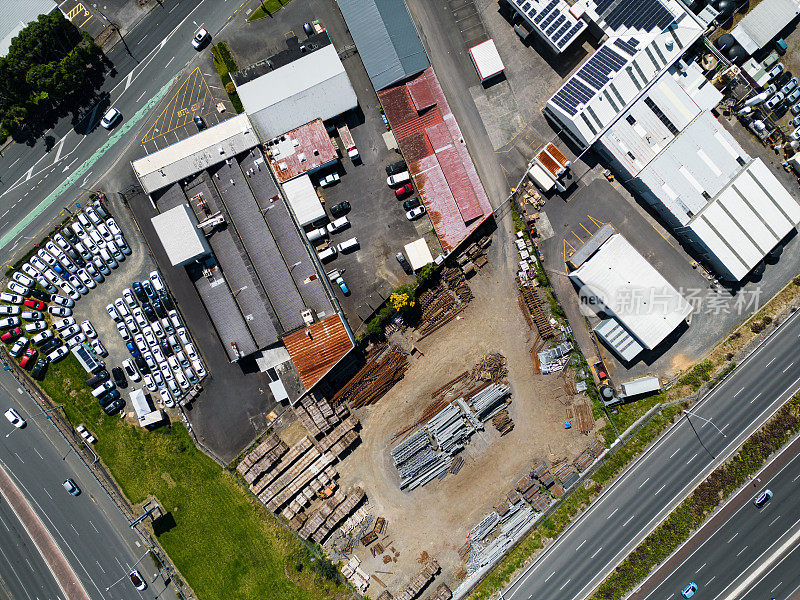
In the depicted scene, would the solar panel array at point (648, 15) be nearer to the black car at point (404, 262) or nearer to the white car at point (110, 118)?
the black car at point (404, 262)

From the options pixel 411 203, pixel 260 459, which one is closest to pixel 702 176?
pixel 411 203

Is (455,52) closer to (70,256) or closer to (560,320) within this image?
(560,320)

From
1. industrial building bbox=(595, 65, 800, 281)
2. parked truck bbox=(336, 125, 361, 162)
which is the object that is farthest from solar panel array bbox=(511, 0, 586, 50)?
parked truck bbox=(336, 125, 361, 162)

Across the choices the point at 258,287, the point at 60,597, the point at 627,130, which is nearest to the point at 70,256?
the point at 258,287

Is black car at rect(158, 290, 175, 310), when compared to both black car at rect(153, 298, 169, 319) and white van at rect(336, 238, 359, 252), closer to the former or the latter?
black car at rect(153, 298, 169, 319)

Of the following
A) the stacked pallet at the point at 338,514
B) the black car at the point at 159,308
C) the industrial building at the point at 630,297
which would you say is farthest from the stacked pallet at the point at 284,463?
the industrial building at the point at 630,297

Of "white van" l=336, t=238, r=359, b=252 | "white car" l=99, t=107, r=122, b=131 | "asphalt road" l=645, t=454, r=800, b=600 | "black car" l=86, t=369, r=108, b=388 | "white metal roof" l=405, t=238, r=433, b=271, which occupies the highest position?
"white car" l=99, t=107, r=122, b=131
